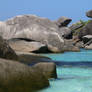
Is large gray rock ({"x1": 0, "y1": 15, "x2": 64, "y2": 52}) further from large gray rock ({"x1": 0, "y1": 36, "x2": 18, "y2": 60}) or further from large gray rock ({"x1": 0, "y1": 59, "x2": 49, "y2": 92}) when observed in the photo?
large gray rock ({"x1": 0, "y1": 59, "x2": 49, "y2": 92})

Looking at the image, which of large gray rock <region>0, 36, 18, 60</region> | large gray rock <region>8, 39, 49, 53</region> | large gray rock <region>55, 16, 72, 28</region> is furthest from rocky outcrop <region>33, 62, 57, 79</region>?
large gray rock <region>55, 16, 72, 28</region>

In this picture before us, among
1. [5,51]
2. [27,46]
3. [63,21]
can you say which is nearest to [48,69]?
[5,51]

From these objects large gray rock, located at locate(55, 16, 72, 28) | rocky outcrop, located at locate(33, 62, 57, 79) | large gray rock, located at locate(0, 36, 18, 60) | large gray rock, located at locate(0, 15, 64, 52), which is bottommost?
rocky outcrop, located at locate(33, 62, 57, 79)

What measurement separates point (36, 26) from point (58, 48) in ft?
6.67

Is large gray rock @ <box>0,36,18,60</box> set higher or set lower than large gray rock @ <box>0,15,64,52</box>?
lower

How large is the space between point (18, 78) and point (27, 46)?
1044cm

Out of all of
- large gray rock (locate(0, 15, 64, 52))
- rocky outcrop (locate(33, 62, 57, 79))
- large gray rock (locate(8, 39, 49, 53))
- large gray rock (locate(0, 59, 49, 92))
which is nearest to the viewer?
large gray rock (locate(0, 59, 49, 92))

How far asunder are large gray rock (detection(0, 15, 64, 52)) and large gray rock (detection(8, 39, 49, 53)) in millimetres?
1561

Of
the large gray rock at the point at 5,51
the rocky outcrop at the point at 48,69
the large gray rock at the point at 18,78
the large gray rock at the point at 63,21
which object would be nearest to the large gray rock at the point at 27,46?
the large gray rock at the point at 5,51

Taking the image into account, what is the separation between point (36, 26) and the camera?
17.5 m

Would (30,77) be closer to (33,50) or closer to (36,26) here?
(33,50)

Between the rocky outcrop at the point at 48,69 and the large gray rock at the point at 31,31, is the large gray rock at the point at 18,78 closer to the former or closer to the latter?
the rocky outcrop at the point at 48,69

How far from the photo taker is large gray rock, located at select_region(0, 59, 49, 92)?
4047mm

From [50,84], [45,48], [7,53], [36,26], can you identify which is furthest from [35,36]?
[50,84]
